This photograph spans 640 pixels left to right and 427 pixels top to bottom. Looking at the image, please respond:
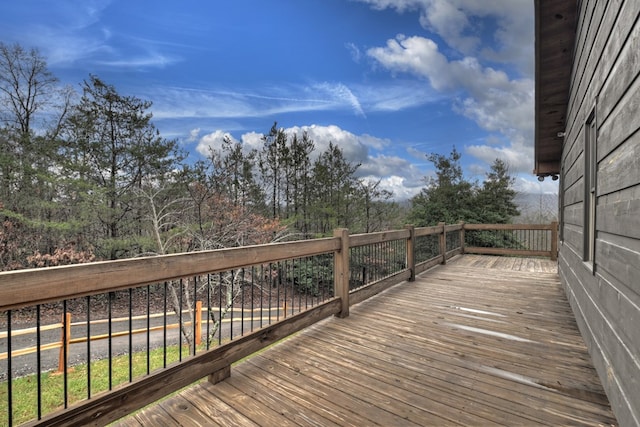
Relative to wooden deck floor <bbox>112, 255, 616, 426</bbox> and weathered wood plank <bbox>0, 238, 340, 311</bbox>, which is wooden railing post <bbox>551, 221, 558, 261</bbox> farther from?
weathered wood plank <bbox>0, 238, 340, 311</bbox>

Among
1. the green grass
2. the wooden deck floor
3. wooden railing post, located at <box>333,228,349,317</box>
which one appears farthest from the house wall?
the green grass

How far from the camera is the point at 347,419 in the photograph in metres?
1.70

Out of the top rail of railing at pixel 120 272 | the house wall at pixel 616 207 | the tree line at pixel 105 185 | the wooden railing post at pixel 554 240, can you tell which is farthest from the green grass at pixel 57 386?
the wooden railing post at pixel 554 240

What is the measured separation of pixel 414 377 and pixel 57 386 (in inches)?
331

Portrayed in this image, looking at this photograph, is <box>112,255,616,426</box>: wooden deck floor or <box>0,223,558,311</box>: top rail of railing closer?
<box>0,223,558,311</box>: top rail of railing

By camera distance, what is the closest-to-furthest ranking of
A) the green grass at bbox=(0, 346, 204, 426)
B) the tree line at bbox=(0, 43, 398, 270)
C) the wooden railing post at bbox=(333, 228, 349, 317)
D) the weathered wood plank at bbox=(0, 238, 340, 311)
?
1. the weathered wood plank at bbox=(0, 238, 340, 311)
2. the wooden railing post at bbox=(333, 228, 349, 317)
3. the green grass at bbox=(0, 346, 204, 426)
4. the tree line at bbox=(0, 43, 398, 270)

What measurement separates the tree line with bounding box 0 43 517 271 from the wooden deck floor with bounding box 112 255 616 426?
649 centimetres

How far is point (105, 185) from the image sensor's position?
1109 cm

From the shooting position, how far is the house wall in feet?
4.67

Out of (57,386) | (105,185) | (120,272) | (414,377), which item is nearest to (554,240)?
(414,377)

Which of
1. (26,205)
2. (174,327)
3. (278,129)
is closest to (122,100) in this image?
(26,205)

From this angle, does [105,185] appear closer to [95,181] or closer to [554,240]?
[95,181]

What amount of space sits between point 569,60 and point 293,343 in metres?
5.05

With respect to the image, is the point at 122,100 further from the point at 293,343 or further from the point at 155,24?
the point at 293,343
